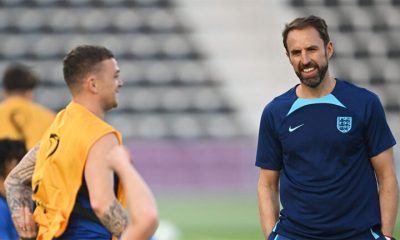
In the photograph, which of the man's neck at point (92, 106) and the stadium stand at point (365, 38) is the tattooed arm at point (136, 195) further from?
the stadium stand at point (365, 38)

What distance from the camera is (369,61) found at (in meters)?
26.7

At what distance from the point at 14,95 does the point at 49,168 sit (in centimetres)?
499

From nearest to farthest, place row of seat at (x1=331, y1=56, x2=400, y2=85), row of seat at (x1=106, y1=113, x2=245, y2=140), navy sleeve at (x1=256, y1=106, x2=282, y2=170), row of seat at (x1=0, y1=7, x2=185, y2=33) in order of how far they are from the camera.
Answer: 1. navy sleeve at (x1=256, y1=106, x2=282, y2=170)
2. row of seat at (x1=106, y1=113, x2=245, y2=140)
3. row of seat at (x1=331, y1=56, x2=400, y2=85)
4. row of seat at (x1=0, y1=7, x2=185, y2=33)

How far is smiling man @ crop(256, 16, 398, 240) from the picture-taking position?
Result: 5.86 meters

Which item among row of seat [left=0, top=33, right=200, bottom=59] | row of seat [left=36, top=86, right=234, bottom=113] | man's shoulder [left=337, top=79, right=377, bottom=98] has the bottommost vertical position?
row of seat [left=36, top=86, right=234, bottom=113]

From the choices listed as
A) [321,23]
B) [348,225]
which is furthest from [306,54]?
[348,225]

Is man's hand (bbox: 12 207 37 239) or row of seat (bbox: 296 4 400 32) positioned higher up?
man's hand (bbox: 12 207 37 239)

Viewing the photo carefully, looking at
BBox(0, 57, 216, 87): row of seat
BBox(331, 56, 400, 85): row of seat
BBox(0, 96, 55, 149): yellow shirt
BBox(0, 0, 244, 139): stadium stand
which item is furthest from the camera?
BBox(331, 56, 400, 85): row of seat

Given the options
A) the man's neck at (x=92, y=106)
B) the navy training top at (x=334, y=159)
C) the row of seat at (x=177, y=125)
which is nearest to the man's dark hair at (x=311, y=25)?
the navy training top at (x=334, y=159)

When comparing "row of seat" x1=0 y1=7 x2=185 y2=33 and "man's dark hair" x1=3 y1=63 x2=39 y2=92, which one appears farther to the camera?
"row of seat" x1=0 y1=7 x2=185 y2=33

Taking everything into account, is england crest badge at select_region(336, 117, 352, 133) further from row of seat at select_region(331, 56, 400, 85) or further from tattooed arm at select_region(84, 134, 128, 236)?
row of seat at select_region(331, 56, 400, 85)

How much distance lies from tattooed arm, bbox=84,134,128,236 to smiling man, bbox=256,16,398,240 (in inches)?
39.5

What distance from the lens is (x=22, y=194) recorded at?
602 centimetres

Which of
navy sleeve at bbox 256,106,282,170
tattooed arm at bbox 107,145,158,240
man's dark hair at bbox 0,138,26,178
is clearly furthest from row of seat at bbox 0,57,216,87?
tattooed arm at bbox 107,145,158,240
